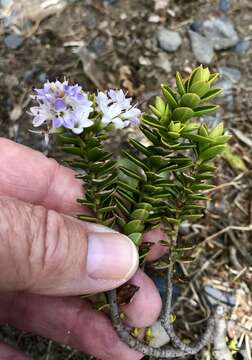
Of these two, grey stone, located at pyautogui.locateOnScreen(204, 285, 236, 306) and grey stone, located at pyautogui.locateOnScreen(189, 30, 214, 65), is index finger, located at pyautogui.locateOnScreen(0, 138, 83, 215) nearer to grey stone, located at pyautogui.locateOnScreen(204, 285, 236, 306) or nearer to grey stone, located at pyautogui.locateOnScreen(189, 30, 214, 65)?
grey stone, located at pyautogui.locateOnScreen(204, 285, 236, 306)

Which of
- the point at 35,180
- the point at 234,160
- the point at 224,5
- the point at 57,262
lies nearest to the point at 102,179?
the point at 57,262

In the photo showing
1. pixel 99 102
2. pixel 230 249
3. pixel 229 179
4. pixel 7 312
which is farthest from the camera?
pixel 229 179

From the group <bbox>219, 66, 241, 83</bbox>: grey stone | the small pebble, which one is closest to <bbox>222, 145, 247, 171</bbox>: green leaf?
<bbox>219, 66, 241, 83</bbox>: grey stone

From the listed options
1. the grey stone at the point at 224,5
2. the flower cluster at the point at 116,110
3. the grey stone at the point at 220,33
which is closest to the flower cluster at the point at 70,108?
the flower cluster at the point at 116,110

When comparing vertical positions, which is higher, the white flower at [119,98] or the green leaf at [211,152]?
the white flower at [119,98]

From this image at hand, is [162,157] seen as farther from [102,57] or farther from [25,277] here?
[102,57]

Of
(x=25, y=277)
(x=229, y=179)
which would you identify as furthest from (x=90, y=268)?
(x=229, y=179)

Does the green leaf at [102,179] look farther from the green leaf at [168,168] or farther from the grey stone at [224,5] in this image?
the grey stone at [224,5]
